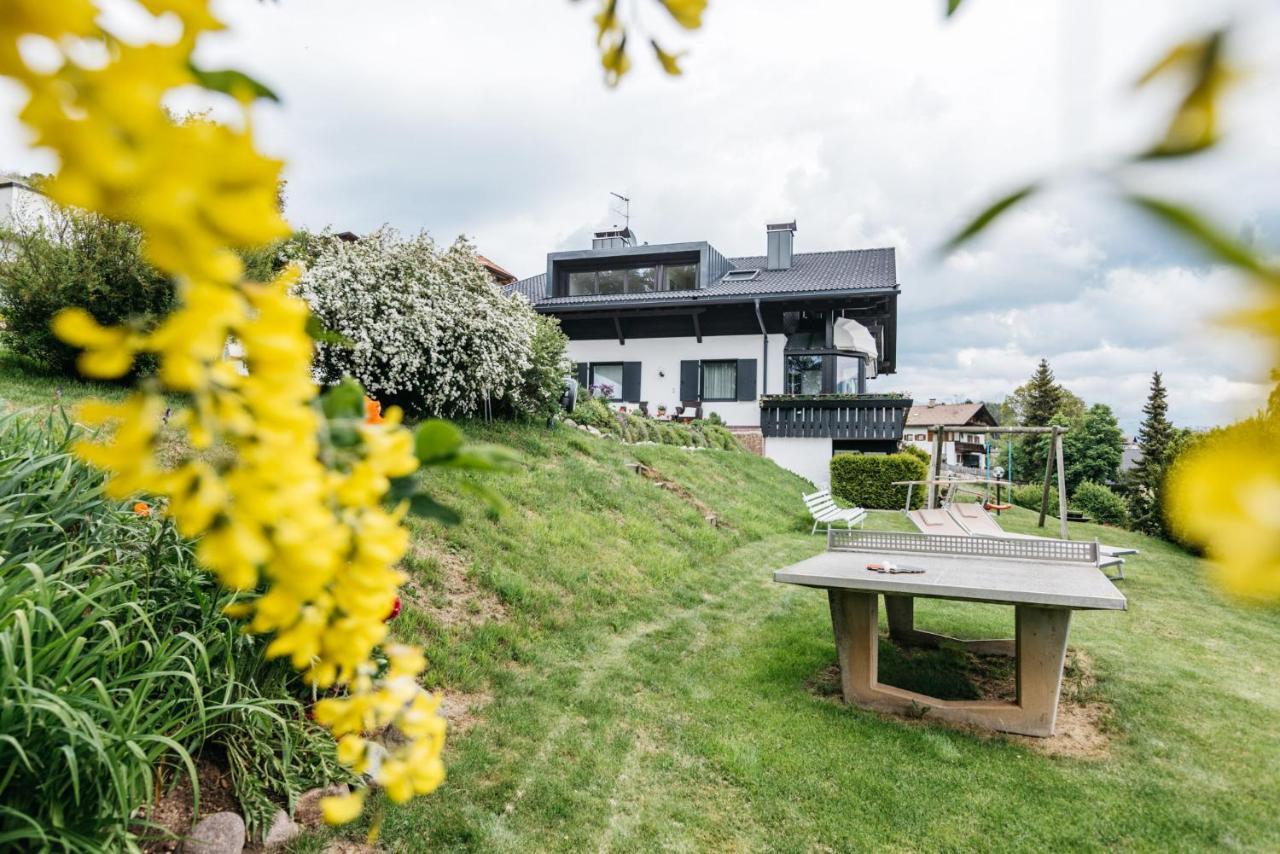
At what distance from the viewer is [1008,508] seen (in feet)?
54.0

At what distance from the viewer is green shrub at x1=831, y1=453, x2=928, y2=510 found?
15.0m

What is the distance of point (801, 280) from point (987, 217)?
20766 millimetres

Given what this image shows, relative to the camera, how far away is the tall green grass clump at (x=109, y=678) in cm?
203

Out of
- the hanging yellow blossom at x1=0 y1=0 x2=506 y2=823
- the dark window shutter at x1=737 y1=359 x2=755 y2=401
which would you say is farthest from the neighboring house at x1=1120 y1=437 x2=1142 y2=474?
the hanging yellow blossom at x1=0 y1=0 x2=506 y2=823

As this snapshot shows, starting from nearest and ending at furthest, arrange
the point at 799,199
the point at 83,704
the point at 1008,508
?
the point at 83,704 < the point at 1008,508 < the point at 799,199

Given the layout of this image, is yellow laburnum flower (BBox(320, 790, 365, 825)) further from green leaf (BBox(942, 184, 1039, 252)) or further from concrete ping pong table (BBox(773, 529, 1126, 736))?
concrete ping pong table (BBox(773, 529, 1126, 736))

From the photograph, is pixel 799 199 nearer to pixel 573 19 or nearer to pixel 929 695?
pixel 929 695

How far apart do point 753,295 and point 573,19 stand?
18.5m

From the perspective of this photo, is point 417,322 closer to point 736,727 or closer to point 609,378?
point 736,727

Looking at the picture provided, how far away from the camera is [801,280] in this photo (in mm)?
20141

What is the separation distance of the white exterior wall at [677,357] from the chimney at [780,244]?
12.4 ft

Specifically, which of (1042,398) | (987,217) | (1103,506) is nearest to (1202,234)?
(987,217)

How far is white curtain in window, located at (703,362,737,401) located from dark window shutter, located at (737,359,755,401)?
0.22 metres

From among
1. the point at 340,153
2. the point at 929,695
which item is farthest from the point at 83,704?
the point at 929,695
